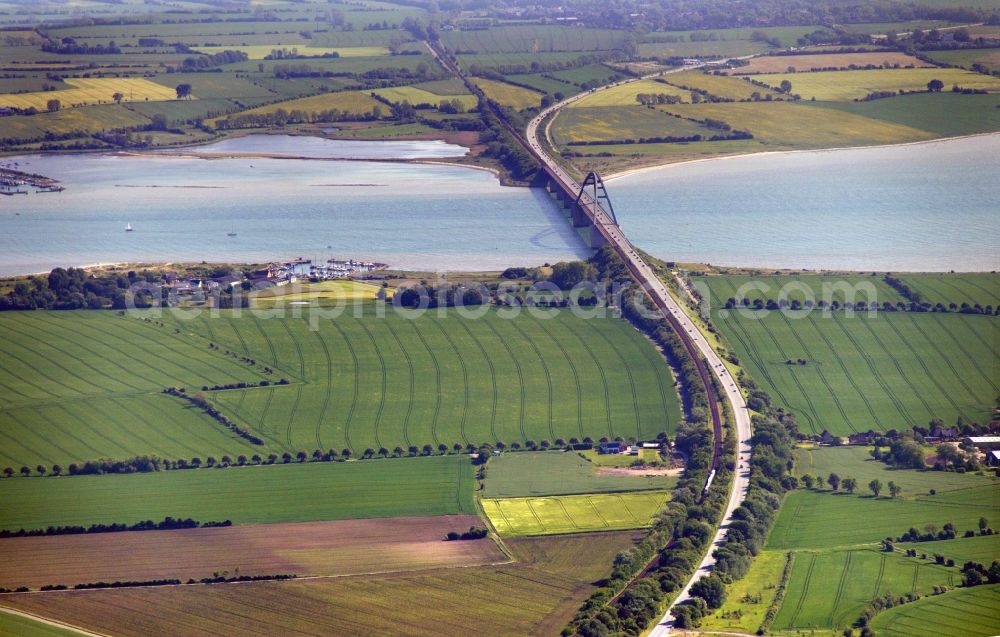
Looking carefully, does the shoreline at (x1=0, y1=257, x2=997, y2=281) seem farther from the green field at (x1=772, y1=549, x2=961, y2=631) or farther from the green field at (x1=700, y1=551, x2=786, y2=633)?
the green field at (x1=700, y1=551, x2=786, y2=633)

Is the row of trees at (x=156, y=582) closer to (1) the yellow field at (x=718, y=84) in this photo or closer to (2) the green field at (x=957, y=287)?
(2) the green field at (x=957, y=287)

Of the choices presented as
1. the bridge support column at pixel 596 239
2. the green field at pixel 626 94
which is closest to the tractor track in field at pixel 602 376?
the bridge support column at pixel 596 239

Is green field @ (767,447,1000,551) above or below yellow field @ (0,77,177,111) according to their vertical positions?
below

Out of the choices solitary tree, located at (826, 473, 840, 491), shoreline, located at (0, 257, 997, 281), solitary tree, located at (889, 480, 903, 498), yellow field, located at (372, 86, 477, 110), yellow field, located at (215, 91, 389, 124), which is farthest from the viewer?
yellow field, located at (372, 86, 477, 110)

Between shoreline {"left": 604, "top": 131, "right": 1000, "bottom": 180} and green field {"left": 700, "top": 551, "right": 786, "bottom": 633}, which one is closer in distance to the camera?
green field {"left": 700, "top": 551, "right": 786, "bottom": 633}

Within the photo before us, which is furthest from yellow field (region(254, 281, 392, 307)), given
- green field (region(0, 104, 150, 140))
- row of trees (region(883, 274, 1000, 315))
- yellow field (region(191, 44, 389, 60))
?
yellow field (region(191, 44, 389, 60))

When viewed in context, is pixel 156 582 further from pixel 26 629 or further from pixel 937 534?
pixel 937 534
